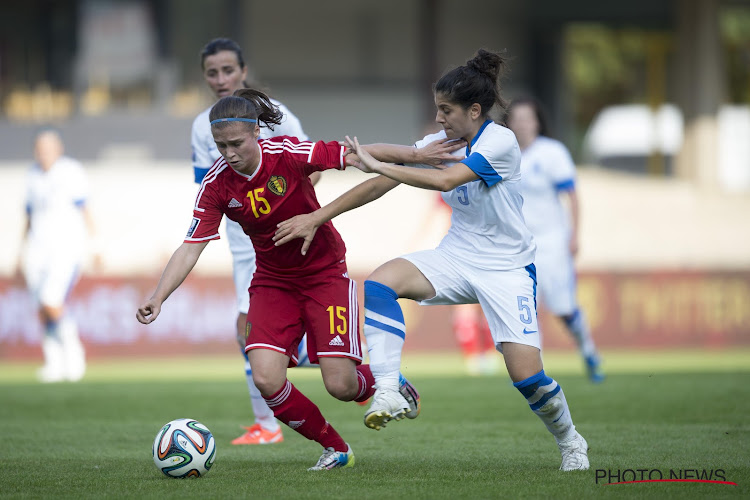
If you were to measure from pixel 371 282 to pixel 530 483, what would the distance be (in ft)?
4.29

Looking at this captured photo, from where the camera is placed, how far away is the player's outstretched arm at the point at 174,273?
530 cm

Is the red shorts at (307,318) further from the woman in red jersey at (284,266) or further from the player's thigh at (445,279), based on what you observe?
the player's thigh at (445,279)

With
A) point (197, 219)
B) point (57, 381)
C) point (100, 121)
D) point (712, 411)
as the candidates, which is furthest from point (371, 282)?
point (100, 121)

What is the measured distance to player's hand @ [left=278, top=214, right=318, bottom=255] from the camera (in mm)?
A: 5340

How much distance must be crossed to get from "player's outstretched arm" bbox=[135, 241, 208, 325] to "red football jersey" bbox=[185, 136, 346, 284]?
6 cm

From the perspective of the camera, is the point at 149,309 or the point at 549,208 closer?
the point at 149,309

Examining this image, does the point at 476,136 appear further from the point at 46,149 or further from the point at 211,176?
the point at 46,149

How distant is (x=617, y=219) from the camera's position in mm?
22000

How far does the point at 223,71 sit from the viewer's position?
693cm

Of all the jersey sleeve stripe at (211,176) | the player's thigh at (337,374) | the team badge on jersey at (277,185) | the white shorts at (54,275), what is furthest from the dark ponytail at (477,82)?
the white shorts at (54,275)

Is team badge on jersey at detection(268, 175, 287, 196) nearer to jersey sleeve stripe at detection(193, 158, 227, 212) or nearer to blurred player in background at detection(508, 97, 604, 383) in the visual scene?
jersey sleeve stripe at detection(193, 158, 227, 212)

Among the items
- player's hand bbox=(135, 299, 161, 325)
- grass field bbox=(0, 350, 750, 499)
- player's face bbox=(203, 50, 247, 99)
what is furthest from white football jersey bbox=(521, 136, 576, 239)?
player's hand bbox=(135, 299, 161, 325)

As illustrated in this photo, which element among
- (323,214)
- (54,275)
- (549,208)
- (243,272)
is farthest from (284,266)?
(54,275)

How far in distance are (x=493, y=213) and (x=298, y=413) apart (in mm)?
1480
